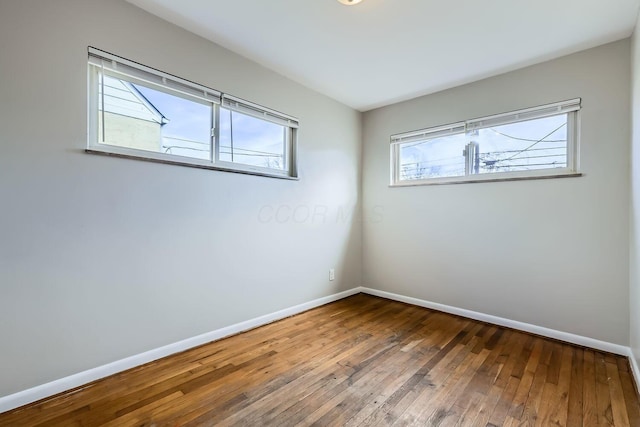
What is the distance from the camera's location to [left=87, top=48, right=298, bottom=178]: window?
190 cm

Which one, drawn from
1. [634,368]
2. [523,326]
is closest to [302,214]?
[523,326]

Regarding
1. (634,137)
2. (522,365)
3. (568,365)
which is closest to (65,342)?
(522,365)

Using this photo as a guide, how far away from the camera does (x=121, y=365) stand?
1.92 metres

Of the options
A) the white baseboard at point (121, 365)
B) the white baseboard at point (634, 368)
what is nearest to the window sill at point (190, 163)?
the white baseboard at point (121, 365)

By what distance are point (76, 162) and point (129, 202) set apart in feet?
1.18

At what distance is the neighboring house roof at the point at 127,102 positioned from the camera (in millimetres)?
1930

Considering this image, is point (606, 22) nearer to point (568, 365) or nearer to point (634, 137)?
point (634, 137)

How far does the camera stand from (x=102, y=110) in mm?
1896

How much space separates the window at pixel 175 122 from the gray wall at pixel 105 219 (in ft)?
0.27

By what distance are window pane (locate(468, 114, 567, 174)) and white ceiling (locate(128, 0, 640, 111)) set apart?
55 cm

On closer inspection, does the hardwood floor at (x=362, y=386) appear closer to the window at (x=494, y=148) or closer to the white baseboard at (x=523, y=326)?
the white baseboard at (x=523, y=326)

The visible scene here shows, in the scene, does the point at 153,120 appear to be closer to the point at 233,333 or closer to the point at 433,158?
the point at 233,333

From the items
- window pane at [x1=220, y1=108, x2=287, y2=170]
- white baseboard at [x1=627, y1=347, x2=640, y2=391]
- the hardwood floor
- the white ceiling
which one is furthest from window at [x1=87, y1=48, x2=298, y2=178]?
white baseboard at [x1=627, y1=347, x2=640, y2=391]

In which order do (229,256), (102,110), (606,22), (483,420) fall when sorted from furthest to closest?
(229,256) < (606,22) < (102,110) < (483,420)
